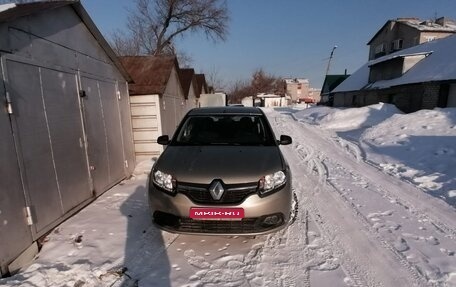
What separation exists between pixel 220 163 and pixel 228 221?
67cm

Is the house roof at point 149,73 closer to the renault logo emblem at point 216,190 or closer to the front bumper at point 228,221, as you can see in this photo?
the front bumper at point 228,221

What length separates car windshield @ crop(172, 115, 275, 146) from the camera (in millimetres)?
4133

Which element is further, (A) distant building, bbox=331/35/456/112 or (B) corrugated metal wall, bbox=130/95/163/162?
(A) distant building, bbox=331/35/456/112

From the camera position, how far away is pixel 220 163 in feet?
10.8

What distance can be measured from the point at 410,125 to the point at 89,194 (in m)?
11.4

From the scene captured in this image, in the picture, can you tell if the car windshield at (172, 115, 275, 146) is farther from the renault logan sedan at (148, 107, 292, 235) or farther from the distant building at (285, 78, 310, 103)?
the distant building at (285, 78, 310, 103)

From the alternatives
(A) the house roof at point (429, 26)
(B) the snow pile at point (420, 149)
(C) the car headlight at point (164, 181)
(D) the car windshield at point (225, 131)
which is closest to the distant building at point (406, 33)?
(A) the house roof at point (429, 26)

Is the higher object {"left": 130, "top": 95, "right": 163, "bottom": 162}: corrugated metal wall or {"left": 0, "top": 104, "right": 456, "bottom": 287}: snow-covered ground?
{"left": 130, "top": 95, "right": 163, "bottom": 162}: corrugated metal wall

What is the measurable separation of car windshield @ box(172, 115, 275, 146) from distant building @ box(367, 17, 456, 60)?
112ft

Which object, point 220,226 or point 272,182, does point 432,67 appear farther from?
point 220,226

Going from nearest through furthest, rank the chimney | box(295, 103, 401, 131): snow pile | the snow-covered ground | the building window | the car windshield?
the snow-covered ground → the car windshield → box(295, 103, 401, 131): snow pile → the chimney → the building window

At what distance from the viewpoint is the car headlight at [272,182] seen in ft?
10.2

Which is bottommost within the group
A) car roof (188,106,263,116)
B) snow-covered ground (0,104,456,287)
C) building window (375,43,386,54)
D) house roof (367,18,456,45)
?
snow-covered ground (0,104,456,287)

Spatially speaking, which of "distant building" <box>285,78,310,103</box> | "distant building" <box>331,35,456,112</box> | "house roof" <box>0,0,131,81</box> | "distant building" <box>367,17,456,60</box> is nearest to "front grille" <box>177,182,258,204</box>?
"house roof" <box>0,0,131,81</box>
